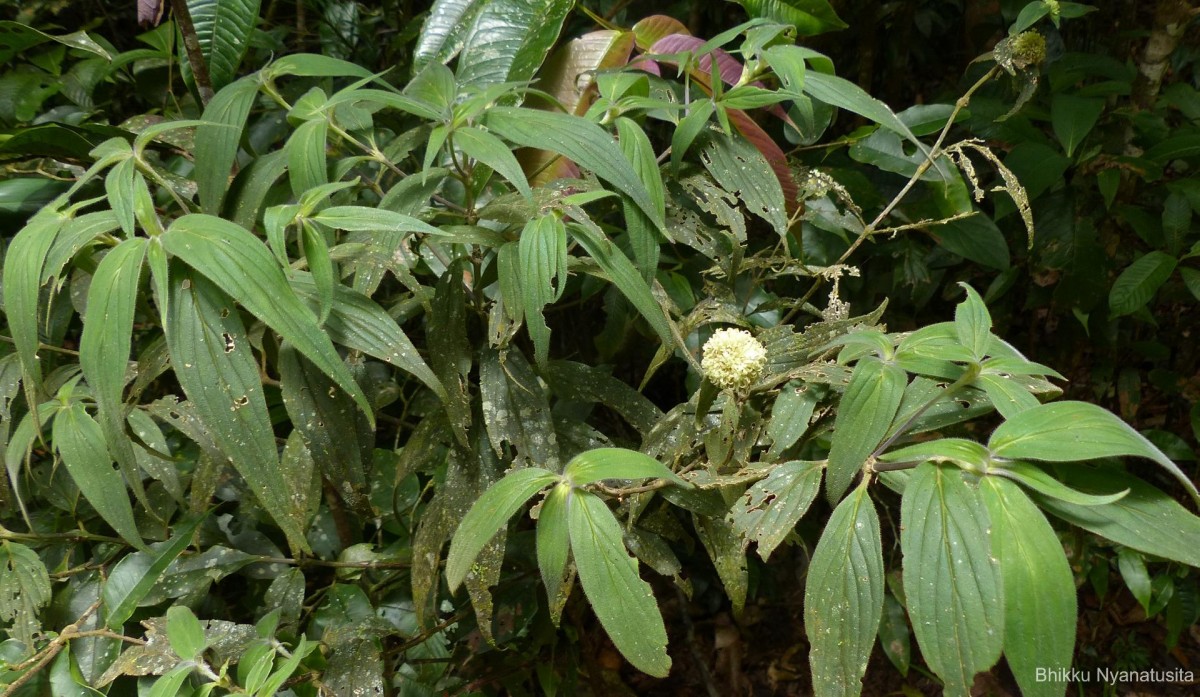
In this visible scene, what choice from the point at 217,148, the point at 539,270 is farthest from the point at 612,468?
the point at 217,148

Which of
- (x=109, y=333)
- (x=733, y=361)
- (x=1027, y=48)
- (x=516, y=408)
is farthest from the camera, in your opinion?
(x=1027, y=48)

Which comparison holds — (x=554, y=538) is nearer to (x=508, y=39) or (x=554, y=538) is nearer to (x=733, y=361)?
(x=733, y=361)

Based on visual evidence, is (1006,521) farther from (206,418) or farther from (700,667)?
(700,667)

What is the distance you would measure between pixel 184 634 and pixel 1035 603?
63 centimetres

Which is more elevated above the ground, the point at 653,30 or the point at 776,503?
the point at 653,30

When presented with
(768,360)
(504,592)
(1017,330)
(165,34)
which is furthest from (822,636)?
(1017,330)

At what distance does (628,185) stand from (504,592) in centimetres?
62

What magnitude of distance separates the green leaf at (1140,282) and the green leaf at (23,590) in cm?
154

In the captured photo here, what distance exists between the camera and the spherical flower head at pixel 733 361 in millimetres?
589

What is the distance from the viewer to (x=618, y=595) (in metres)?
0.47

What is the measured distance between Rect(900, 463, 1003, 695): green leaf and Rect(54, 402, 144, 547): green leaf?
0.54 meters

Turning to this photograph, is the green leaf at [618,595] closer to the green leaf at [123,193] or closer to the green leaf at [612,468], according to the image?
the green leaf at [612,468]

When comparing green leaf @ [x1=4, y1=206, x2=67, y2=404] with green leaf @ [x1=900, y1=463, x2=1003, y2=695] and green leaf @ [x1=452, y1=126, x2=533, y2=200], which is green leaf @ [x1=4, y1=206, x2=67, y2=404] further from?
green leaf @ [x1=900, y1=463, x2=1003, y2=695]

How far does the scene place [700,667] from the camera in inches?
52.6
